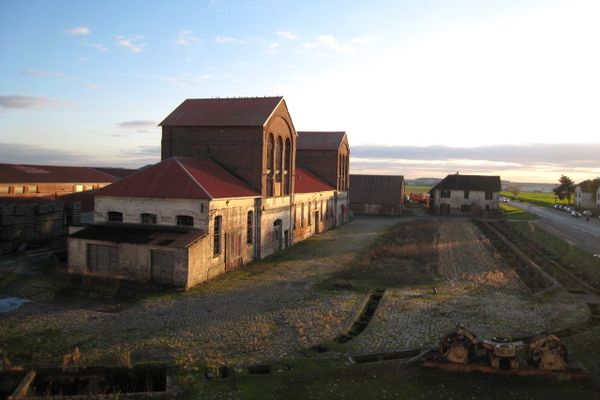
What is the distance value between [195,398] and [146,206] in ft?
46.2

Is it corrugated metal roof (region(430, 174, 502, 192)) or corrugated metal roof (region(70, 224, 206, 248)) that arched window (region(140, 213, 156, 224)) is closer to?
corrugated metal roof (region(70, 224, 206, 248))

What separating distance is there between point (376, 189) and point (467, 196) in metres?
12.2

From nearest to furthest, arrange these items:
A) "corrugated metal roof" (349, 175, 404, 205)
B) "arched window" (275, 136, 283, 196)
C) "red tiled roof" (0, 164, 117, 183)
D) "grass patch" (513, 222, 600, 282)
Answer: "grass patch" (513, 222, 600, 282)
"arched window" (275, 136, 283, 196)
"red tiled roof" (0, 164, 117, 183)
"corrugated metal roof" (349, 175, 404, 205)

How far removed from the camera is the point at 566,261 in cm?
2891

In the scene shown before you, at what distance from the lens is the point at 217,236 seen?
22.7 meters

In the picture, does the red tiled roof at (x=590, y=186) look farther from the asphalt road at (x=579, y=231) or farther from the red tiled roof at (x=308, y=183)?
the red tiled roof at (x=308, y=183)

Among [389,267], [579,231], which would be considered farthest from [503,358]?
[579,231]

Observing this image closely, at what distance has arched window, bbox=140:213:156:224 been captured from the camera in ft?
73.5

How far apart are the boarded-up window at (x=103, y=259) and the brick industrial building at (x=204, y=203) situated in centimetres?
4

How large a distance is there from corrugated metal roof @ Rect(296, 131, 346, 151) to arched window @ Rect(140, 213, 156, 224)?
91.3 ft

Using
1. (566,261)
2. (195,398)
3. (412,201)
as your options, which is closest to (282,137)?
(566,261)

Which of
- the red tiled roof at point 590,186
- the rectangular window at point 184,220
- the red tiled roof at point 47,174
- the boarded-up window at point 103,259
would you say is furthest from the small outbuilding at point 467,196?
the boarded-up window at point 103,259

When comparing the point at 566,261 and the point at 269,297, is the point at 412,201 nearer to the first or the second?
the point at 566,261

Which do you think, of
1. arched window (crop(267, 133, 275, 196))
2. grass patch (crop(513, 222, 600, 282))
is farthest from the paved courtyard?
arched window (crop(267, 133, 275, 196))
